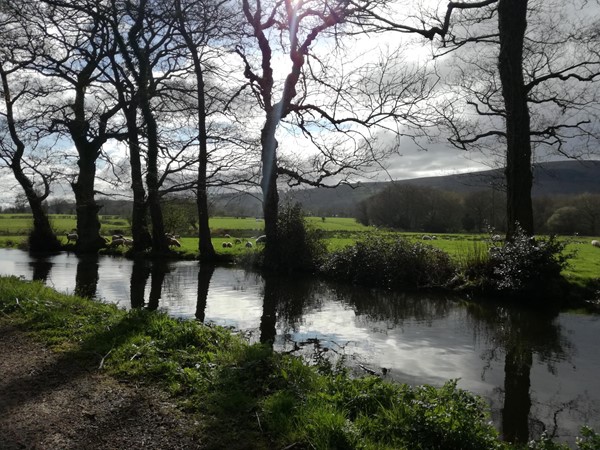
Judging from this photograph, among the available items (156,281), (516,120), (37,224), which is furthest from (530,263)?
(37,224)

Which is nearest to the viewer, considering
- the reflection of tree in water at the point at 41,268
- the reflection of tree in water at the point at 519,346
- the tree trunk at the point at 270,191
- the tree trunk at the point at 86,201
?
the reflection of tree in water at the point at 519,346

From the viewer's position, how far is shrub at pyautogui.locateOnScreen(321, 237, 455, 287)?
53.2 feet

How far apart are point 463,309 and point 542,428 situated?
297 inches

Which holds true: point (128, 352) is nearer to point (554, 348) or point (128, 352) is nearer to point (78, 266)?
point (554, 348)

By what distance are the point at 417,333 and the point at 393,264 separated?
6.93 metres

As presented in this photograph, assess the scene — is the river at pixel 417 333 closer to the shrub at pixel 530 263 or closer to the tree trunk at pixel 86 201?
the shrub at pixel 530 263

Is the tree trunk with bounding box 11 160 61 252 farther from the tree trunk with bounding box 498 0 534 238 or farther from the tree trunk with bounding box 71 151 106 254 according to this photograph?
the tree trunk with bounding box 498 0 534 238

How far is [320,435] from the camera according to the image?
3.91m

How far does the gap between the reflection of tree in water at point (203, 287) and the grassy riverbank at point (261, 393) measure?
368 cm

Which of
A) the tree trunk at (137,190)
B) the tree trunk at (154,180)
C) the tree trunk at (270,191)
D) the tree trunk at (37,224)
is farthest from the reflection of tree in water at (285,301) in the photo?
the tree trunk at (37,224)

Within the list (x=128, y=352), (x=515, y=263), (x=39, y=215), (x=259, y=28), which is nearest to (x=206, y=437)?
(x=128, y=352)

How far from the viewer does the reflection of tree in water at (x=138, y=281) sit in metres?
13.4

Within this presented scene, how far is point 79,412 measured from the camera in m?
4.58

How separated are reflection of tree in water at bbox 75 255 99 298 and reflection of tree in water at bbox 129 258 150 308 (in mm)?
1196
